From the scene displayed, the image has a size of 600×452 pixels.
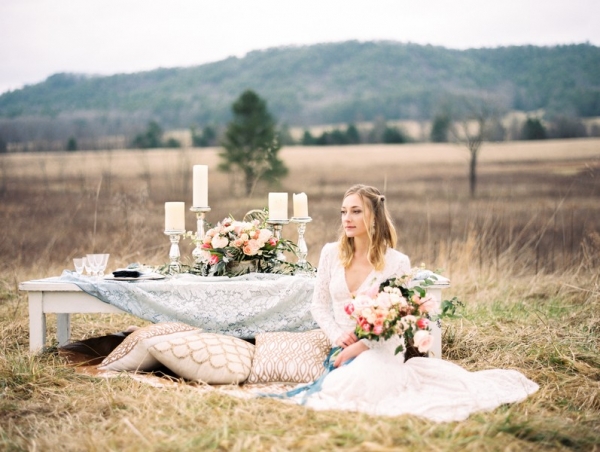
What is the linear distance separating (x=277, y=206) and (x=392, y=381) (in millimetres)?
1419

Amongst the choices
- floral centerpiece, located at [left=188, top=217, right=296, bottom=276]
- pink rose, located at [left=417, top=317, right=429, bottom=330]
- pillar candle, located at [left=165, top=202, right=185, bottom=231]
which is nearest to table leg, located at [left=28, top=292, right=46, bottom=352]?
pillar candle, located at [left=165, top=202, right=185, bottom=231]

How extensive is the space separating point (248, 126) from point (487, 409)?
803 inches

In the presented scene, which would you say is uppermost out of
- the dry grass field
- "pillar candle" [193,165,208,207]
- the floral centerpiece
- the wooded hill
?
the wooded hill

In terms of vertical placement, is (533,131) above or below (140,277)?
above

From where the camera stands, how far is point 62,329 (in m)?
4.33

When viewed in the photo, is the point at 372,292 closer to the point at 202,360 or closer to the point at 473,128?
the point at 202,360

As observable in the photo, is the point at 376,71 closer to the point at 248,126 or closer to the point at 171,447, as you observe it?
the point at 248,126

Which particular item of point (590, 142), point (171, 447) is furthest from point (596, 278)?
point (590, 142)

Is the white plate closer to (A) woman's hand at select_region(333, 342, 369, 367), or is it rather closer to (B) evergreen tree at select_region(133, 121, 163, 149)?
(A) woman's hand at select_region(333, 342, 369, 367)

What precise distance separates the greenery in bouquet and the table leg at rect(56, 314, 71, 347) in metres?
2.30

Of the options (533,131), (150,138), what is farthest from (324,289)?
(150,138)

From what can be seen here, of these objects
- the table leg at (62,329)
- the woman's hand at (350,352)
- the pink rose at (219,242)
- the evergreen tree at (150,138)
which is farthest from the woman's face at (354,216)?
the evergreen tree at (150,138)

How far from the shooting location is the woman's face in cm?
334

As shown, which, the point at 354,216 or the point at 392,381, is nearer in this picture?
the point at 392,381
